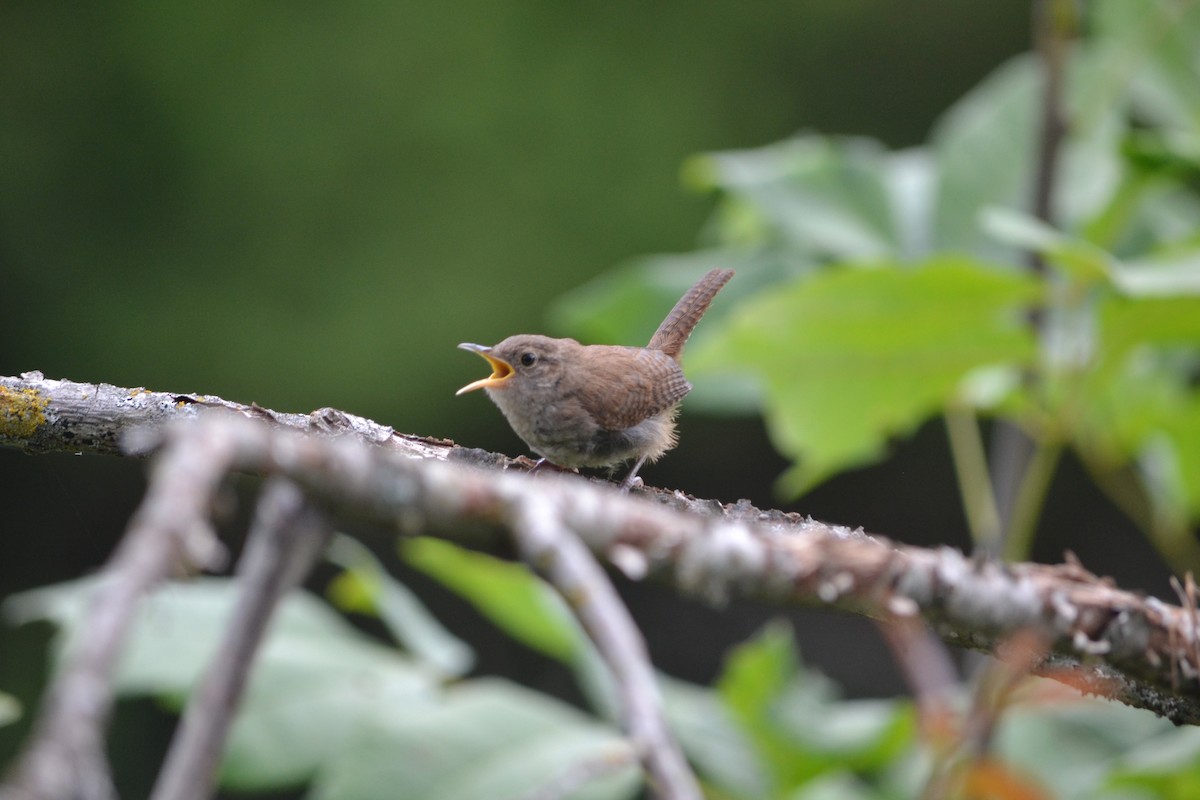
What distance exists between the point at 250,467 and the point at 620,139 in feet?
24.4

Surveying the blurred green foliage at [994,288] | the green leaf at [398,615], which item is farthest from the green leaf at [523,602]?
the blurred green foliage at [994,288]

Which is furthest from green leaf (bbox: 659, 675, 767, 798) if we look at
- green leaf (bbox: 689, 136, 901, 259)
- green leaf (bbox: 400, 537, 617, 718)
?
green leaf (bbox: 689, 136, 901, 259)

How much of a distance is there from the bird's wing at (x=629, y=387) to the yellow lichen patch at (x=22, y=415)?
53.0 inches

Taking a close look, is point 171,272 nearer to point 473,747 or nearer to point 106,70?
point 106,70

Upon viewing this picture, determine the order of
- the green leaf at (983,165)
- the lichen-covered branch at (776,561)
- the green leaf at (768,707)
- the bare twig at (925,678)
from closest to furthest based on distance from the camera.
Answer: the lichen-covered branch at (776,561) → the bare twig at (925,678) → the green leaf at (768,707) → the green leaf at (983,165)

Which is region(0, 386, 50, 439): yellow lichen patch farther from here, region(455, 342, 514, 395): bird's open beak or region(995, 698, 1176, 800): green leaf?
region(995, 698, 1176, 800): green leaf

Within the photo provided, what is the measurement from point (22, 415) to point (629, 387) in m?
1.48

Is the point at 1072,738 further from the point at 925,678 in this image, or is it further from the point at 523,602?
the point at 523,602

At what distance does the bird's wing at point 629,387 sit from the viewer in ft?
9.04

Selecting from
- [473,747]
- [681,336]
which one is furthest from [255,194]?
[473,747]

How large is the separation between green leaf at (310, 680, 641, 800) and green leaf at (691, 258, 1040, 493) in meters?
0.85

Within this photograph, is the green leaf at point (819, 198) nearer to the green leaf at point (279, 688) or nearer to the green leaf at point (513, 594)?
the green leaf at point (513, 594)

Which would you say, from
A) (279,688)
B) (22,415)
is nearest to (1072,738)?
(279,688)

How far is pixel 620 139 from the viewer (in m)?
7.93
